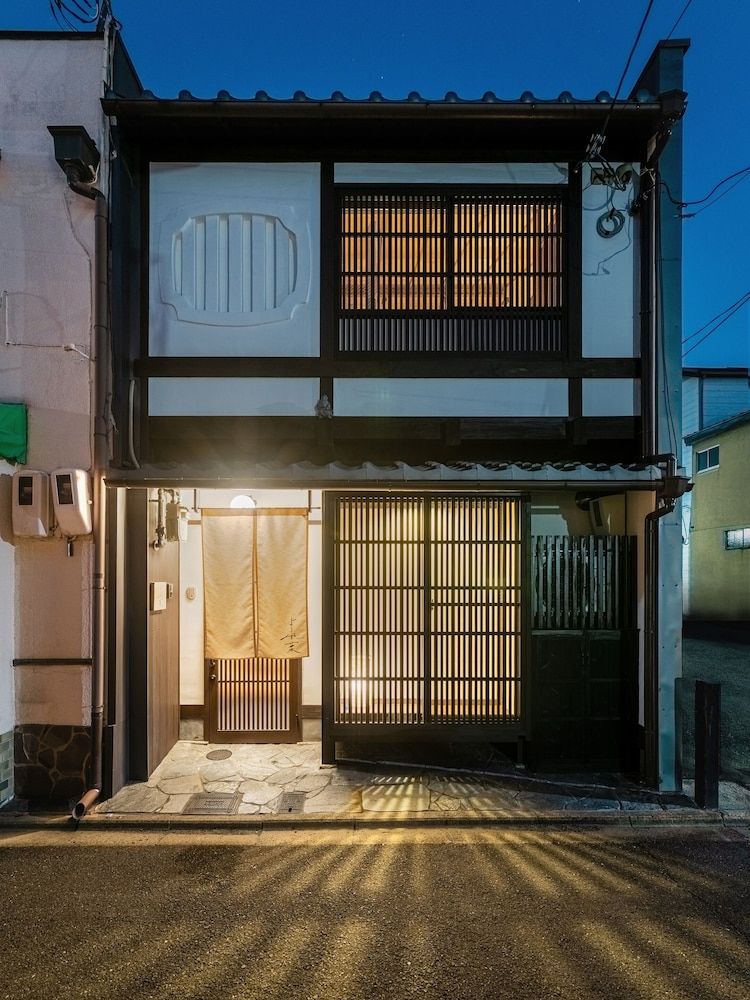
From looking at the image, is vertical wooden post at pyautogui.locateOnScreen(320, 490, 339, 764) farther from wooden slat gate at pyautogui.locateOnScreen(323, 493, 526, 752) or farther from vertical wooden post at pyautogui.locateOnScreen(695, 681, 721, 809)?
vertical wooden post at pyautogui.locateOnScreen(695, 681, 721, 809)

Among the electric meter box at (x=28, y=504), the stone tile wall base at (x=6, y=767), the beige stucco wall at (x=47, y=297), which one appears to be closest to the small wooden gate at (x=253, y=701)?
the beige stucco wall at (x=47, y=297)

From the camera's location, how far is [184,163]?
7254 millimetres

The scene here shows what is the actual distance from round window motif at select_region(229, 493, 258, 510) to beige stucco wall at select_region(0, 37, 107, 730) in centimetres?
205

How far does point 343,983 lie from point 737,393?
27.2 meters

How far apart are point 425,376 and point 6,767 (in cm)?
741

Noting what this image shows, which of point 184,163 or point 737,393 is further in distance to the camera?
point 737,393

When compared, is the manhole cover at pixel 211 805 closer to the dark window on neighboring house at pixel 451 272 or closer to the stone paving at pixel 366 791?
the stone paving at pixel 366 791

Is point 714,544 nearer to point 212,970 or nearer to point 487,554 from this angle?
point 487,554

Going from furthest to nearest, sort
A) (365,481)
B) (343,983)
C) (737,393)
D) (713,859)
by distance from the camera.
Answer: (737,393) < (365,481) < (713,859) < (343,983)

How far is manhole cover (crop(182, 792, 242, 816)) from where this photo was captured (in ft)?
20.3

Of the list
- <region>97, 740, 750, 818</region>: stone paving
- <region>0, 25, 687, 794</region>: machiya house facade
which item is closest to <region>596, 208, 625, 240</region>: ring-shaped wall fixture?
<region>0, 25, 687, 794</region>: machiya house facade

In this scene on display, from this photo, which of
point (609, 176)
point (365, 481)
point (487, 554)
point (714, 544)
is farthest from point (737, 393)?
point (365, 481)

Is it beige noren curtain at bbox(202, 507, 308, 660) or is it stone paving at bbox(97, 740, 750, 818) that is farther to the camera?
beige noren curtain at bbox(202, 507, 308, 660)

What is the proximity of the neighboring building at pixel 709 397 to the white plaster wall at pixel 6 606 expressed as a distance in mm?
24584
